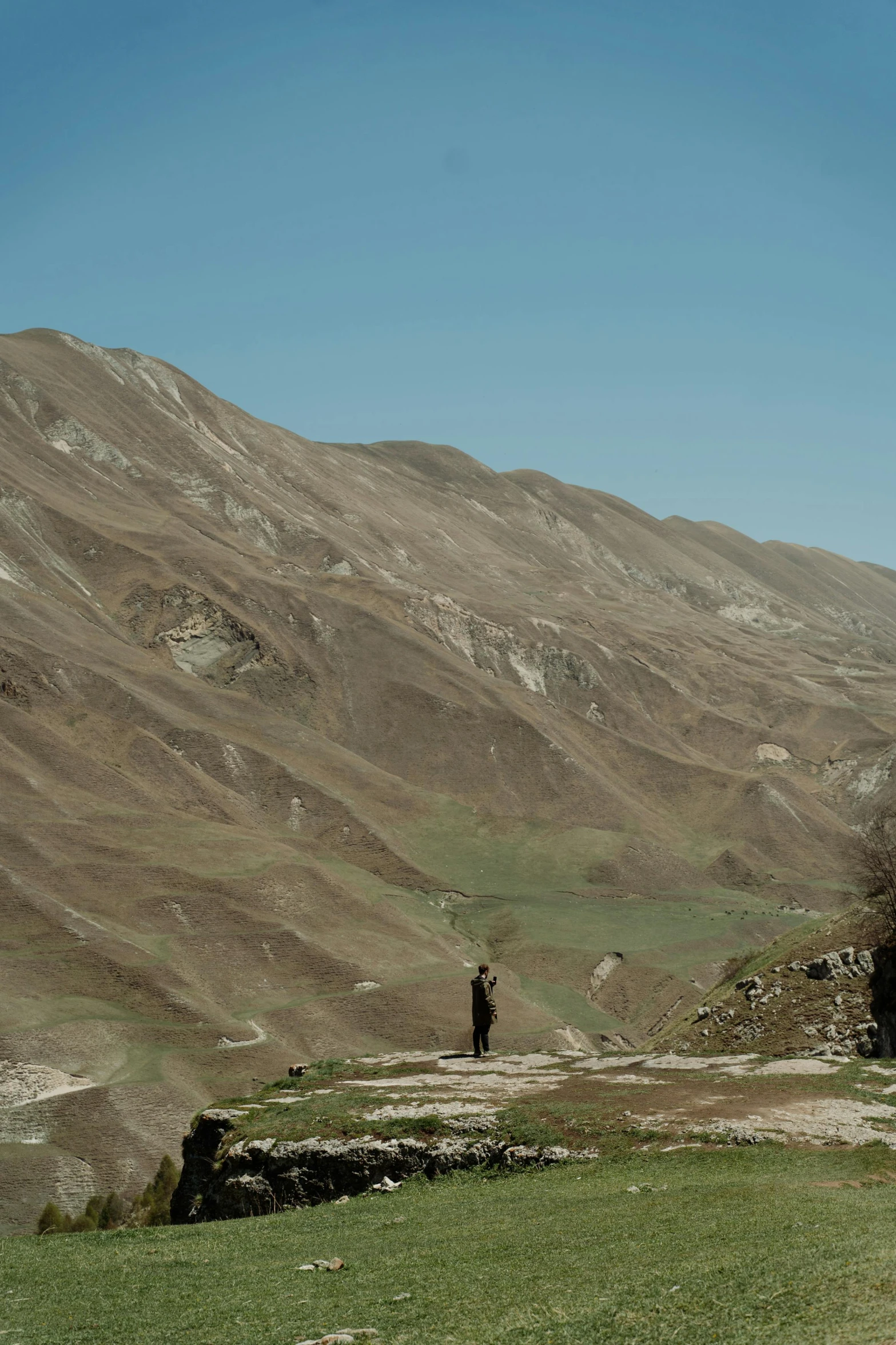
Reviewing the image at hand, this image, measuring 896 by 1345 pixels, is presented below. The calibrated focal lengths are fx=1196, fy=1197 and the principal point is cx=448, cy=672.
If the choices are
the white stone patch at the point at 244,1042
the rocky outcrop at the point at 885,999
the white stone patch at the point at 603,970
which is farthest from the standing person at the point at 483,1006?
the white stone patch at the point at 603,970

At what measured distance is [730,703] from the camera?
13838 centimetres

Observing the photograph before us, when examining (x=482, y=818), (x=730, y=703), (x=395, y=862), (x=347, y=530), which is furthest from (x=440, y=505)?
(x=395, y=862)

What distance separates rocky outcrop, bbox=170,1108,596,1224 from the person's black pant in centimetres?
515

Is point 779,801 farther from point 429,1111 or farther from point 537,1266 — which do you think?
point 537,1266

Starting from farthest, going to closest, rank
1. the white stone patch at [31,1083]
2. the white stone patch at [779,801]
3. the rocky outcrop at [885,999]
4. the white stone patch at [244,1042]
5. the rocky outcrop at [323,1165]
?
the white stone patch at [779,801]
the white stone patch at [244,1042]
the white stone patch at [31,1083]
the rocky outcrop at [885,999]
the rocky outcrop at [323,1165]

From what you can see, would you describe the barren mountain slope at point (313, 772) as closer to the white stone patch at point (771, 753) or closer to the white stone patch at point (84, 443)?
the white stone patch at point (84, 443)

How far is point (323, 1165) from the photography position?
17609 millimetres

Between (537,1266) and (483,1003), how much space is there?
1171cm

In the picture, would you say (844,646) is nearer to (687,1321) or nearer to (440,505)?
(440,505)

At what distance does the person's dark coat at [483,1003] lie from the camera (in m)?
22.3

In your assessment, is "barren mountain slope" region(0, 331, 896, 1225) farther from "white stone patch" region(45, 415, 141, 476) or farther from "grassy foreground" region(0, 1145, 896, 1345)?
"grassy foreground" region(0, 1145, 896, 1345)

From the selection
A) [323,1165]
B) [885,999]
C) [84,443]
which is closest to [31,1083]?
[323,1165]

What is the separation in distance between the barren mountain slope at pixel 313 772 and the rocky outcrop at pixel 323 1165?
84.4ft

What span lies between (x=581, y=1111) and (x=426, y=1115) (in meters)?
2.37
